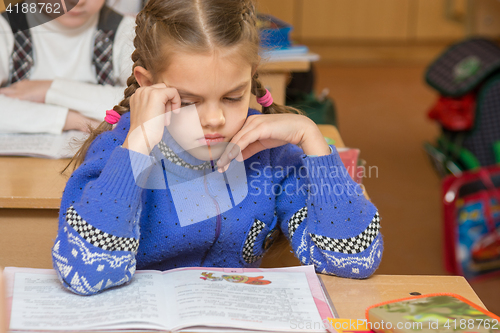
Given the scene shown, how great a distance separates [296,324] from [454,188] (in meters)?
1.23

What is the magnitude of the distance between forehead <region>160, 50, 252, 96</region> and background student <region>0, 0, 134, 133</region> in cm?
50

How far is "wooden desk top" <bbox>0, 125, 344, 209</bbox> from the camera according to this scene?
96cm

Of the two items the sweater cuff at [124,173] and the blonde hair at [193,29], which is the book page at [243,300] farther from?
the blonde hair at [193,29]

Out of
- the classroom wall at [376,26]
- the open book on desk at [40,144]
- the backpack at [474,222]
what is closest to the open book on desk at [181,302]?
the open book on desk at [40,144]

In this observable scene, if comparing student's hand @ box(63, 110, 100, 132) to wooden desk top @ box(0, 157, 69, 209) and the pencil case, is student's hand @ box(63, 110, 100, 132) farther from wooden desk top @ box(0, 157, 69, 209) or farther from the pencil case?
the pencil case

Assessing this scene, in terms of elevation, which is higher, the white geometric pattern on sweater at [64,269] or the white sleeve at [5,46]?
the white sleeve at [5,46]

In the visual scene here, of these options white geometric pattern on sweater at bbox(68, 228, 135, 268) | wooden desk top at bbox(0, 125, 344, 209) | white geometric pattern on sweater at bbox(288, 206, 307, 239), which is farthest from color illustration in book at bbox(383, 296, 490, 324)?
wooden desk top at bbox(0, 125, 344, 209)

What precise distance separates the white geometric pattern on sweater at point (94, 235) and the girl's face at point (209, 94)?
17 cm

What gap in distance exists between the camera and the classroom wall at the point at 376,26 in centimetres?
457

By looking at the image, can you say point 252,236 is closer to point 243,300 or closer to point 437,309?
point 243,300

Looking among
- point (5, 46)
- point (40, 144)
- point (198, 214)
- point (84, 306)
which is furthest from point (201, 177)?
point (5, 46)

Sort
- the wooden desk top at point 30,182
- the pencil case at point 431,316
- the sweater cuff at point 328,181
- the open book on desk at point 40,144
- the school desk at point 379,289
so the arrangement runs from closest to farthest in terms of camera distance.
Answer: the pencil case at point 431,316, the school desk at point 379,289, the sweater cuff at point 328,181, the wooden desk top at point 30,182, the open book on desk at point 40,144

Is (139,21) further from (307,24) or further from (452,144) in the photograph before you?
(307,24)

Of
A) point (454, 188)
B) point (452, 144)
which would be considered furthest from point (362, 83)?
point (454, 188)
